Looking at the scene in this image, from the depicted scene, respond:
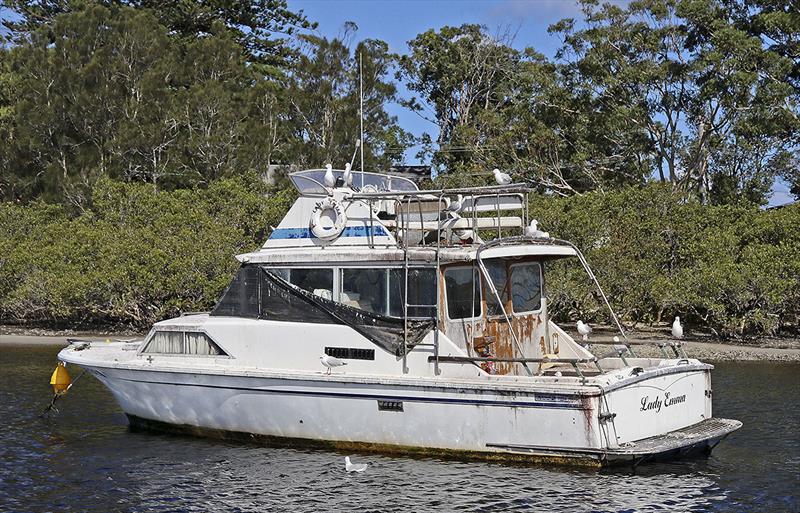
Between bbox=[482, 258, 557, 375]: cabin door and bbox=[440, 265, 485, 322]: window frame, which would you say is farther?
bbox=[482, 258, 557, 375]: cabin door

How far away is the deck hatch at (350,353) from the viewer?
1549cm

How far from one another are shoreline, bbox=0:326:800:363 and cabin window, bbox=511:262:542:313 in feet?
30.9

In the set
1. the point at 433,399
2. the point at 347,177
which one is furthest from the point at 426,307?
the point at 347,177

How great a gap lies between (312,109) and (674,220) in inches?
823

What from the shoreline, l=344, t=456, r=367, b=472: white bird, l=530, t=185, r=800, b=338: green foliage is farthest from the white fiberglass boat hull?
l=530, t=185, r=800, b=338: green foliage

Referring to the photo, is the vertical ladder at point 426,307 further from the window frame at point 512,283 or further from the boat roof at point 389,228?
the window frame at point 512,283

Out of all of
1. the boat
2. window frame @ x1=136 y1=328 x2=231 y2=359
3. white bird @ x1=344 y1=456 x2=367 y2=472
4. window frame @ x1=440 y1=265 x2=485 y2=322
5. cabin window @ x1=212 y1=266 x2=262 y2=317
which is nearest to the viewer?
the boat

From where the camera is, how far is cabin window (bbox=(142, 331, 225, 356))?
54.6ft

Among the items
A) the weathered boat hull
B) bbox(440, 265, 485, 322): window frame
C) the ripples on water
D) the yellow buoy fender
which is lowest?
the ripples on water

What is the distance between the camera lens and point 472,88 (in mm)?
55656

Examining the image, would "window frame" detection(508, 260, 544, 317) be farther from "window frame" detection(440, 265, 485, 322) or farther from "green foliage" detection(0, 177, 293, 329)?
"green foliage" detection(0, 177, 293, 329)

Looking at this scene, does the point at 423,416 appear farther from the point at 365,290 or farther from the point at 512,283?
the point at 512,283

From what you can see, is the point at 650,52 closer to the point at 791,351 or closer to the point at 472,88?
the point at 472,88

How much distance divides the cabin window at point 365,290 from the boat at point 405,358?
0.02 m
